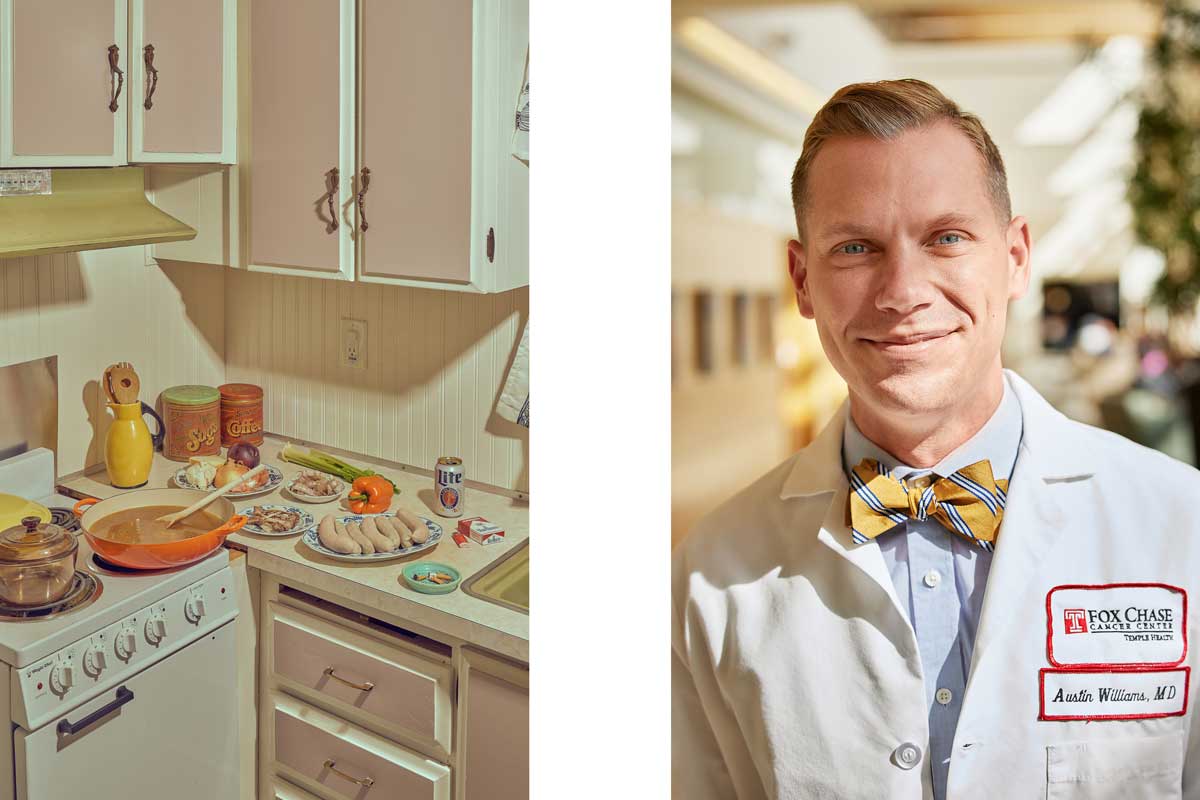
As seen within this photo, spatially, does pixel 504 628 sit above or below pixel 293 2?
below

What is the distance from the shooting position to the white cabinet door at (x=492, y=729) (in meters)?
0.77

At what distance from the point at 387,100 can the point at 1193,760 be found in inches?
29.4

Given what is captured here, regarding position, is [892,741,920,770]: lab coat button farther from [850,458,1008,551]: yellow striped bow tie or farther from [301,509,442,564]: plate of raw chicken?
[301,509,442,564]: plate of raw chicken

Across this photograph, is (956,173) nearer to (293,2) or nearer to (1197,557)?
(1197,557)

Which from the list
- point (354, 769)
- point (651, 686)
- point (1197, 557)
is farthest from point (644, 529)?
point (1197, 557)

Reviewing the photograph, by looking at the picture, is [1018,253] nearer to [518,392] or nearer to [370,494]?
[518,392]

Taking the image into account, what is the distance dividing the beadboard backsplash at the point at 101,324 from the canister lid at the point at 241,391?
13mm

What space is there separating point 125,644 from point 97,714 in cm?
4

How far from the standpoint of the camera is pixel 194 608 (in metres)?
0.64

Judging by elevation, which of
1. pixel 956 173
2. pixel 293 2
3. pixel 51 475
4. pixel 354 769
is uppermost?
pixel 293 2

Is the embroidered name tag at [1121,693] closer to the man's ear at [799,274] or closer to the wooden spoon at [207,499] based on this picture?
the man's ear at [799,274]

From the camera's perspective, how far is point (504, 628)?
2.60 feet

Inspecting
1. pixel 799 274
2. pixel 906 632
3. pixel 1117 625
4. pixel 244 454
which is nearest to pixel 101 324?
pixel 244 454

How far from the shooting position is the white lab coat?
64 cm
